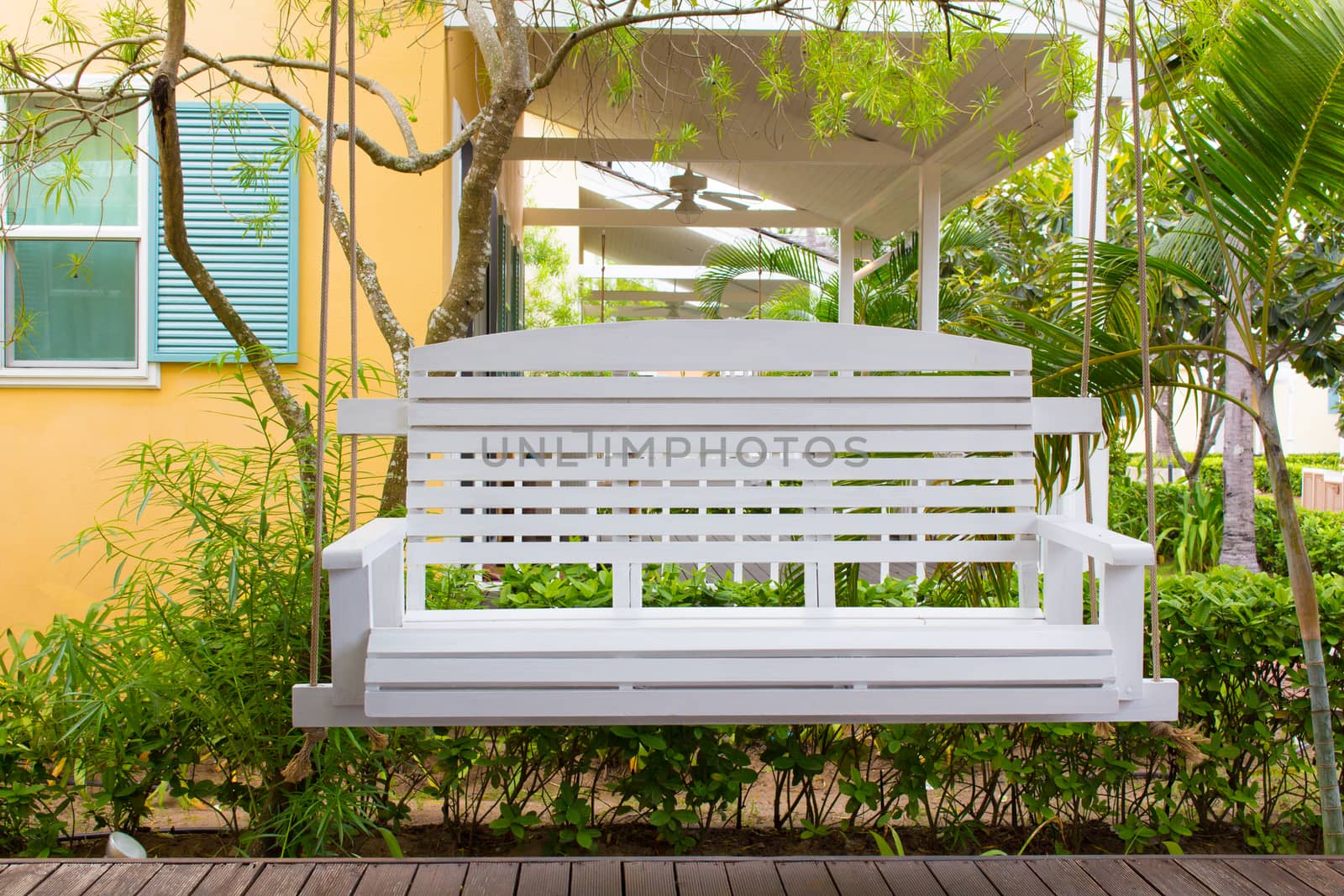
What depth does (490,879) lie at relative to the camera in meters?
1.85

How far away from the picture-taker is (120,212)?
4.26 meters

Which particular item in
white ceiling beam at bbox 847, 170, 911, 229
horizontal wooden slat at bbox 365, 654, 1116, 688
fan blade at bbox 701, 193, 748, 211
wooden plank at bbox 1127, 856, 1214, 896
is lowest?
wooden plank at bbox 1127, 856, 1214, 896

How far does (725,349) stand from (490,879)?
45.4 inches

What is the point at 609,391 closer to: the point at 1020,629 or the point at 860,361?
the point at 860,361

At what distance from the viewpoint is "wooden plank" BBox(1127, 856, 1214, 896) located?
5.90 feet

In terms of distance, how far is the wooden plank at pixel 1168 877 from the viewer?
1.80 metres

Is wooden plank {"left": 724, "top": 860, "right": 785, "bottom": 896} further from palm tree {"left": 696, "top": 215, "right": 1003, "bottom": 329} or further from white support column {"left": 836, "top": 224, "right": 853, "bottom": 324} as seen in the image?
palm tree {"left": 696, "top": 215, "right": 1003, "bottom": 329}

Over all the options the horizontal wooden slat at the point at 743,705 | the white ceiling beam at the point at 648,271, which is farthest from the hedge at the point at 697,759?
the white ceiling beam at the point at 648,271

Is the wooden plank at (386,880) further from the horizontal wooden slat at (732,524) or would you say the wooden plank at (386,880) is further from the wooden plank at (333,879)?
the horizontal wooden slat at (732,524)

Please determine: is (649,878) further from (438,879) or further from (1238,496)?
(1238,496)

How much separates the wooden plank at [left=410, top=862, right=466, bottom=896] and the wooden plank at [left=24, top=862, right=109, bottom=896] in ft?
1.93

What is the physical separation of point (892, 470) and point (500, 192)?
13.1 ft

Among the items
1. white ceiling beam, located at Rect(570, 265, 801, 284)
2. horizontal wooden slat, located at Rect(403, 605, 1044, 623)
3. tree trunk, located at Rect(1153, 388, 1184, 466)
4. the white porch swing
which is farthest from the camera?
white ceiling beam, located at Rect(570, 265, 801, 284)

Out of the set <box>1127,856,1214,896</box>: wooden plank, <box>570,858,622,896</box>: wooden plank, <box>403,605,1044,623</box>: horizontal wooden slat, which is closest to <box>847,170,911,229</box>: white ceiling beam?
<box>403,605,1044,623</box>: horizontal wooden slat
